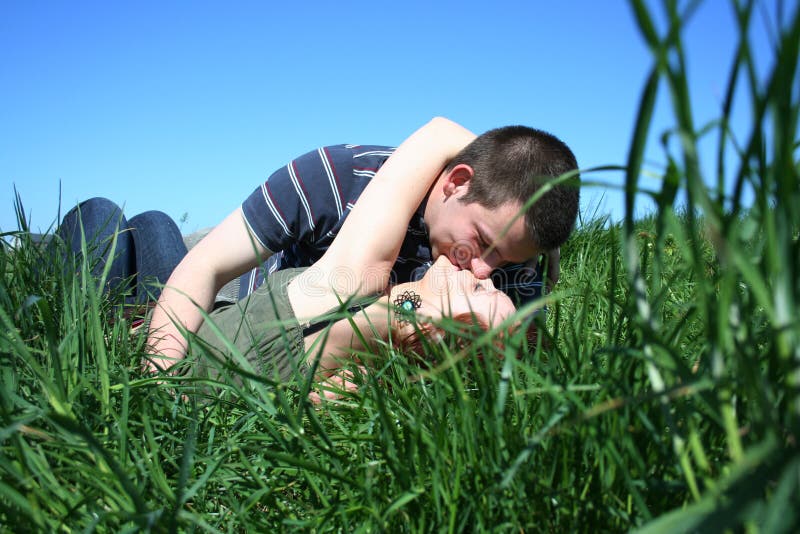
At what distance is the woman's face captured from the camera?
6.03ft

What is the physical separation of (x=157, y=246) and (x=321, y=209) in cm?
91

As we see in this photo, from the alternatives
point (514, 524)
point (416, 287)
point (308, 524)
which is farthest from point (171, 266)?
point (514, 524)

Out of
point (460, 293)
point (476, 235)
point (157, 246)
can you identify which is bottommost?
point (460, 293)

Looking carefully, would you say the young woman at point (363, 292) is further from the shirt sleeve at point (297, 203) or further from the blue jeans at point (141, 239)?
the blue jeans at point (141, 239)

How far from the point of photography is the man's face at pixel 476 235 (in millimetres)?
1947

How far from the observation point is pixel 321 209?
2.23 meters

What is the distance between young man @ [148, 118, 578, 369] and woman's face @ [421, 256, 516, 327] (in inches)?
2.4

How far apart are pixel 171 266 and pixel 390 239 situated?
1.26 meters

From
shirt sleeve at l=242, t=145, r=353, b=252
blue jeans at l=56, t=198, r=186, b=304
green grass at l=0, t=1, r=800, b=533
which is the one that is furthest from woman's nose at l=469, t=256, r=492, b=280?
blue jeans at l=56, t=198, r=186, b=304

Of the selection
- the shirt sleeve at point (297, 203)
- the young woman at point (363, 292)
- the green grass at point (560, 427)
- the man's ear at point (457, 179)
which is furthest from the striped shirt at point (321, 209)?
the green grass at point (560, 427)

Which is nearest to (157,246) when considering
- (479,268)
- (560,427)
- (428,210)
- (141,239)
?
(141,239)

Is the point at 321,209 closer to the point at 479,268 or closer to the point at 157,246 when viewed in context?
the point at 479,268

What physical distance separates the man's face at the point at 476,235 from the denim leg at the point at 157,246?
1.19m

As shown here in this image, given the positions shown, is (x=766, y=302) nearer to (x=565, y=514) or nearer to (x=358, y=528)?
(x=565, y=514)
